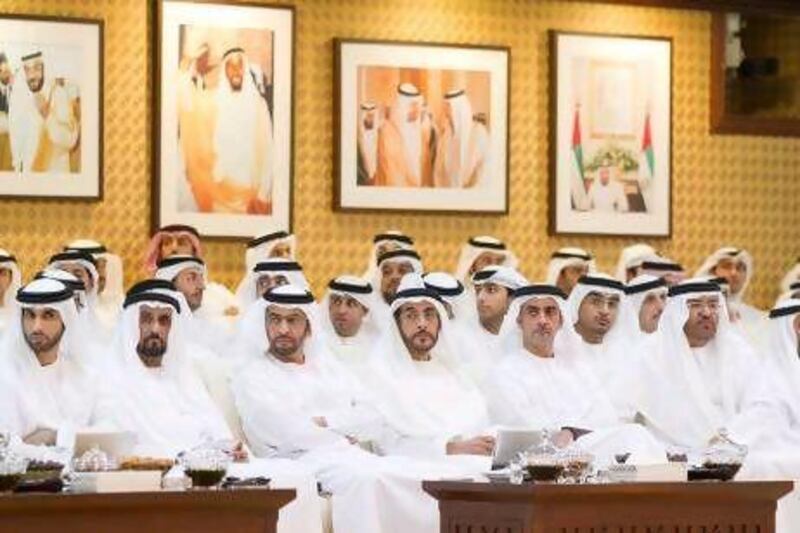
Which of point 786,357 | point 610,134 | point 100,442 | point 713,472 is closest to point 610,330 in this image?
point 786,357

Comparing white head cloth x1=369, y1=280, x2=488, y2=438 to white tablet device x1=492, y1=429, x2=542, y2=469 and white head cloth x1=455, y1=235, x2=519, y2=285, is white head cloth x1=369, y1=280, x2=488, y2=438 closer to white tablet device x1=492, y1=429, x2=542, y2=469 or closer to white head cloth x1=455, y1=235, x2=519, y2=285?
white tablet device x1=492, y1=429, x2=542, y2=469

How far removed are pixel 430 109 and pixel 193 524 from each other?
26.2 feet

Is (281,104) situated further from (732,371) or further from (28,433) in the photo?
(28,433)

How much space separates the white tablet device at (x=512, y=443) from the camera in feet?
30.6

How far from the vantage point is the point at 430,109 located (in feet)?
52.1

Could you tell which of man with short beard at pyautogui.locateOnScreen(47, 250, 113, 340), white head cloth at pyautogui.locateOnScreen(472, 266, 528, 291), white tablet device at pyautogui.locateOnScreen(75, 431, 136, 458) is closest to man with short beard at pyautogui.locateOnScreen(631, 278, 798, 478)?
white head cloth at pyautogui.locateOnScreen(472, 266, 528, 291)

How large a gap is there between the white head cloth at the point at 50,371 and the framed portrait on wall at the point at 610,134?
18.4 feet

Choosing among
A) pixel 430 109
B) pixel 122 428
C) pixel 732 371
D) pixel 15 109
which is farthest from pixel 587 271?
pixel 122 428

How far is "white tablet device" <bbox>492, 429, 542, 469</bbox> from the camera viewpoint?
30.6 feet

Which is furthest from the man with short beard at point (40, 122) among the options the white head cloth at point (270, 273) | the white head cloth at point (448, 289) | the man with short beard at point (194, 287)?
the white head cloth at point (448, 289)

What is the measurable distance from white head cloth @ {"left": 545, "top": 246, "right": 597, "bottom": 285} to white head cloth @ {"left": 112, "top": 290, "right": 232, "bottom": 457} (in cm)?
419

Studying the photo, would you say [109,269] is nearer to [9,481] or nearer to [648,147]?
[648,147]

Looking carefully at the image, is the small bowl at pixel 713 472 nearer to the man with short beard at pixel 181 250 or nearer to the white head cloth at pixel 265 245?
the man with short beard at pixel 181 250

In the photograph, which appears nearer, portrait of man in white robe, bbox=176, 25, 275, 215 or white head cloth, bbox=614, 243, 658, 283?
Result: portrait of man in white robe, bbox=176, 25, 275, 215
